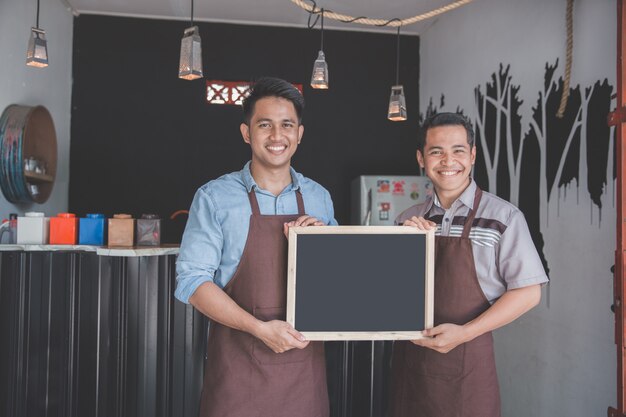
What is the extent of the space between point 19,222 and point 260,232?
2207 mm

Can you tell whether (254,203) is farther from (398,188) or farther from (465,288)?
(398,188)

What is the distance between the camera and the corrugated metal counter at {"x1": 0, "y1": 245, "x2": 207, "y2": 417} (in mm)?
2924

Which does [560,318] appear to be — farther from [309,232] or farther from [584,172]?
[309,232]

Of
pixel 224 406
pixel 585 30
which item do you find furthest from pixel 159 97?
pixel 224 406

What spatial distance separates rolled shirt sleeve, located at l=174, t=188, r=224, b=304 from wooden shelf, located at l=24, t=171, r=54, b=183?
288 centimetres

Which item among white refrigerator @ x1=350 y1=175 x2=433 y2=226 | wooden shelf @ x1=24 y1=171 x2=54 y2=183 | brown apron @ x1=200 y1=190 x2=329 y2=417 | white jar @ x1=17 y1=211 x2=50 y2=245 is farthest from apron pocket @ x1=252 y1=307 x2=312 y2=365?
white refrigerator @ x1=350 y1=175 x2=433 y2=226

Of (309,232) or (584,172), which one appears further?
(584,172)

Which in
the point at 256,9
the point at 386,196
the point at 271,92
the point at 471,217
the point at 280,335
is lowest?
the point at 280,335

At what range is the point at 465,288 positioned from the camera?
67.2 inches

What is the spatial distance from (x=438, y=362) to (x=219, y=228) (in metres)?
0.84

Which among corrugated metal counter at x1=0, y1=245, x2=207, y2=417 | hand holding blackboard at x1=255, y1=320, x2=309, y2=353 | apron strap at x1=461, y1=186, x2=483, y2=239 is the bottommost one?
corrugated metal counter at x1=0, y1=245, x2=207, y2=417

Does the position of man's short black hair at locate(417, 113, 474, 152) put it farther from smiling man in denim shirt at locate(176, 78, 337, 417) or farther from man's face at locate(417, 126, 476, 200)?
smiling man in denim shirt at locate(176, 78, 337, 417)

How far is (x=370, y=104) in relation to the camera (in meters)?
5.73

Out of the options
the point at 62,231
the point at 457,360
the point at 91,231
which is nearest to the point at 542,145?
the point at 457,360
